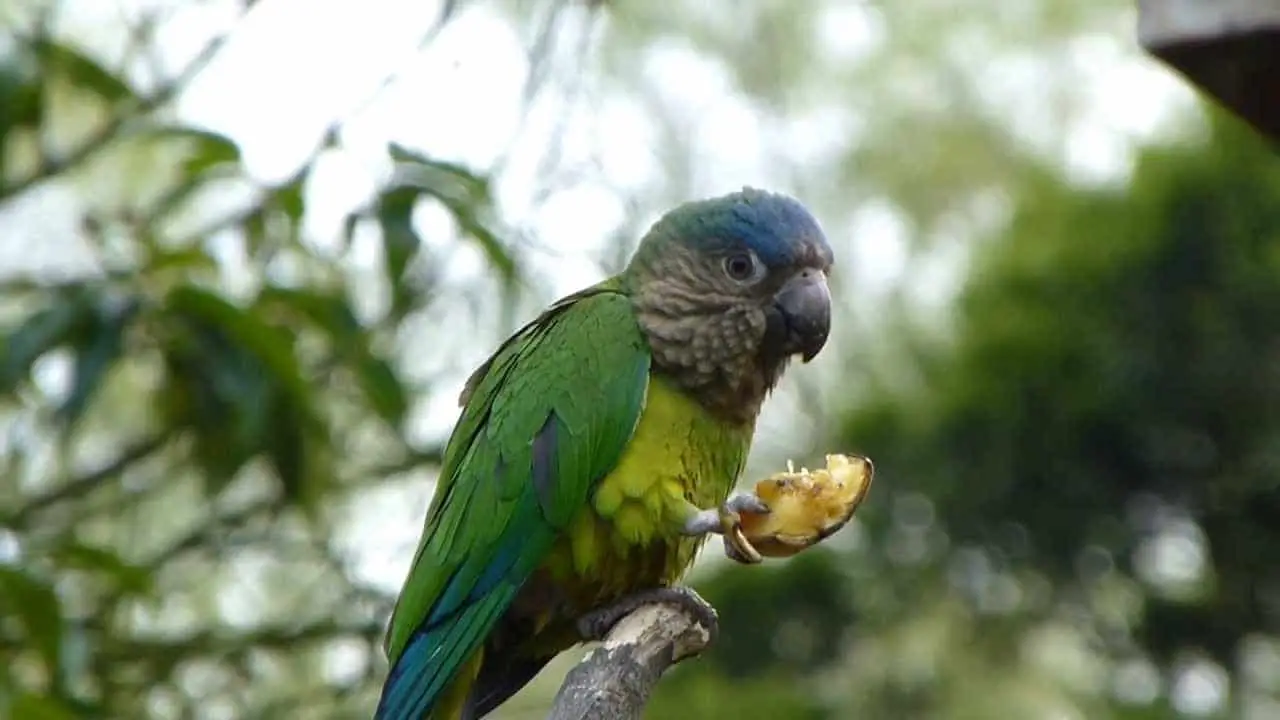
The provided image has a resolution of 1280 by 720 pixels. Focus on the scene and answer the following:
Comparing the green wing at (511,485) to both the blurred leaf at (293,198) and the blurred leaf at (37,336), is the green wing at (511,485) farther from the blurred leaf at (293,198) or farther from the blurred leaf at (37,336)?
the blurred leaf at (37,336)

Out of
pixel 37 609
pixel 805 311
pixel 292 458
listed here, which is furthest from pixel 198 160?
pixel 805 311

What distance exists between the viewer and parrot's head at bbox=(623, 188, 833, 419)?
7.92 ft

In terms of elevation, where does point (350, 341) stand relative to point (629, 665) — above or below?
above

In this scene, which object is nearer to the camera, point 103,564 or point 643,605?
point 643,605

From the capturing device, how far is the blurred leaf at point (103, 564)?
8.09ft

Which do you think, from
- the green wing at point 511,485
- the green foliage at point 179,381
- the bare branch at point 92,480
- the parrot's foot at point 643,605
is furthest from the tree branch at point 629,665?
the bare branch at point 92,480

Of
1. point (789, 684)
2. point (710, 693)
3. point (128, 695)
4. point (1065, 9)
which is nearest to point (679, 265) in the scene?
point (128, 695)

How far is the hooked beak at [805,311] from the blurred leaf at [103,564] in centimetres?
105

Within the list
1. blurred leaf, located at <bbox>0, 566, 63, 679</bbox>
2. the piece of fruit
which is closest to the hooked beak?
the piece of fruit

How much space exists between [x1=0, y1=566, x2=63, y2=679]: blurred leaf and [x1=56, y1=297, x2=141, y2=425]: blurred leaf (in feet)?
1.00

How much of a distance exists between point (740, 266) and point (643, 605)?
1.87 ft

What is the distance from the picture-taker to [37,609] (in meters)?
2.32

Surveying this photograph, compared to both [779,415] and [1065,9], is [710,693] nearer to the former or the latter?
[779,415]

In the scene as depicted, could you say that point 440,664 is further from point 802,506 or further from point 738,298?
point 738,298
